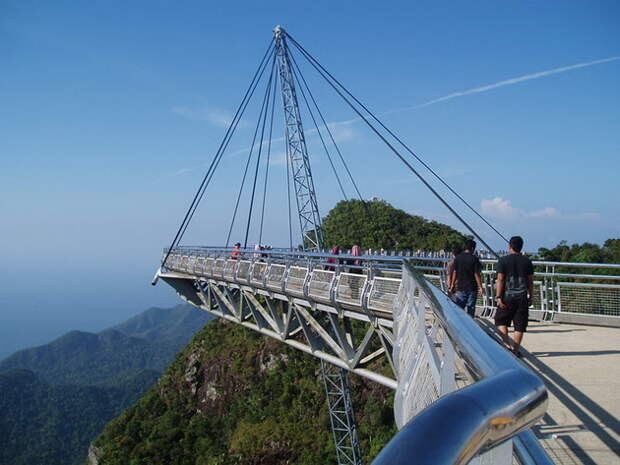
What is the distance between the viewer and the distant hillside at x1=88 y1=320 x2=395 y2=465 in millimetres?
27922

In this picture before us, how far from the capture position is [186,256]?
2338 cm

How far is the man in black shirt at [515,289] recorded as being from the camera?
6.82 m

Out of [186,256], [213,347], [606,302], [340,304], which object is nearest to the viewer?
[606,302]

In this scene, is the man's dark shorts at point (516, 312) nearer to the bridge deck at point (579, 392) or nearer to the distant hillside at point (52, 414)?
the bridge deck at point (579, 392)

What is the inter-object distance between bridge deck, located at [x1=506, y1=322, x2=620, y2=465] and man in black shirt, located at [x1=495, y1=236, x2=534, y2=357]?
0.52m

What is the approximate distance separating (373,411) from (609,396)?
2445 centimetres

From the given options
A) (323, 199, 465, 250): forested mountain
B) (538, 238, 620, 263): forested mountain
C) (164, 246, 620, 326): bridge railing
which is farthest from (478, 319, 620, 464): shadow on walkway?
(323, 199, 465, 250): forested mountain

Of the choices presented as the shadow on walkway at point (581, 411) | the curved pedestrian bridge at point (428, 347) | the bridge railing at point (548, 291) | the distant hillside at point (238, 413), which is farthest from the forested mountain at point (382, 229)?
the shadow on walkway at point (581, 411)

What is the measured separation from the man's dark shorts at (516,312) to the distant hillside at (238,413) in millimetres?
19605

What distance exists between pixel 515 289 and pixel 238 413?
3014 cm

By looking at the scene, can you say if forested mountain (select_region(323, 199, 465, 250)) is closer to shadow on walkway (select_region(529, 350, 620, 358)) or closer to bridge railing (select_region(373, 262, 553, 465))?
shadow on walkway (select_region(529, 350, 620, 358))

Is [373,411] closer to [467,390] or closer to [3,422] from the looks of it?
[467,390]

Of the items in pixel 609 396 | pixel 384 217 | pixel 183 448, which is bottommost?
pixel 183 448

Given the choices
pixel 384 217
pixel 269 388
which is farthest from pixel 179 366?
pixel 384 217
